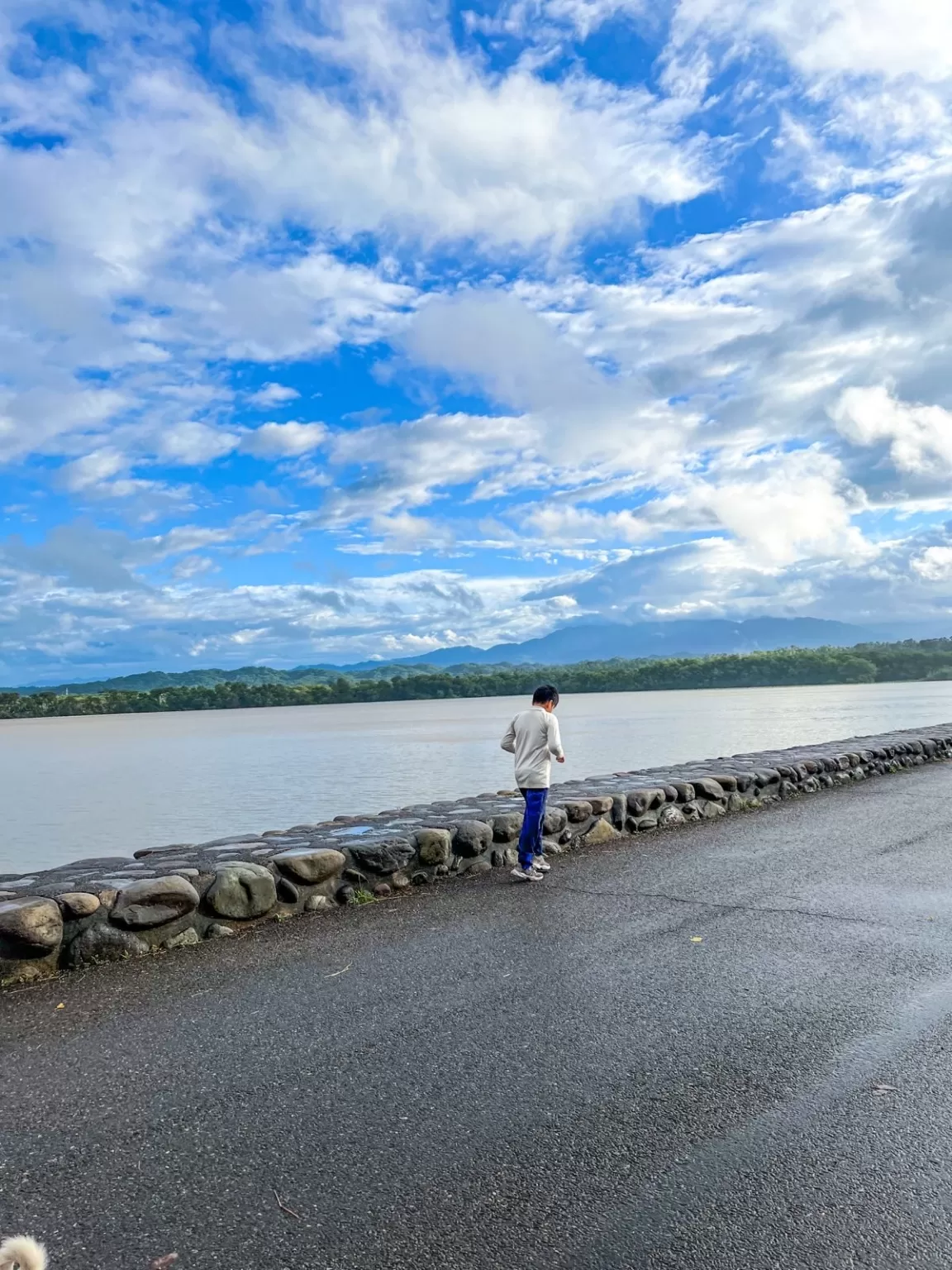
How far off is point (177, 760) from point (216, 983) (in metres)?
45.4

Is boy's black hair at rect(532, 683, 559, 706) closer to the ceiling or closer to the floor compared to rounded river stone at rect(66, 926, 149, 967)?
closer to the ceiling

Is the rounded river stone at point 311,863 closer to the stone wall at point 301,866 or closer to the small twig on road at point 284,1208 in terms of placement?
the stone wall at point 301,866

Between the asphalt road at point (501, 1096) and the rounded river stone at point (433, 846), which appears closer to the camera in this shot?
the asphalt road at point (501, 1096)

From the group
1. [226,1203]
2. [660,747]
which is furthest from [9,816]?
[226,1203]

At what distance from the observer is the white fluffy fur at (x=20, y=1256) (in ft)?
8.10

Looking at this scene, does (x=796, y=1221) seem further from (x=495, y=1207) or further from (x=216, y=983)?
(x=216, y=983)

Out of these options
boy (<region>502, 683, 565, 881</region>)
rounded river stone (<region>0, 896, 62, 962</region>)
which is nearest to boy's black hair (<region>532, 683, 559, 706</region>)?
boy (<region>502, 683, 565, 881</region>)

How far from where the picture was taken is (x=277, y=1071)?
156 inches

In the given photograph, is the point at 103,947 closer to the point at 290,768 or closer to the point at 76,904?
the point at 76,904

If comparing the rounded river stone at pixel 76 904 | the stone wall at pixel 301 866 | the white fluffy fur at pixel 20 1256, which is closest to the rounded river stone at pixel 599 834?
the stone wall at pixel 301 866

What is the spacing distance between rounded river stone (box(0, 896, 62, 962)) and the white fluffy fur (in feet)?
9.79

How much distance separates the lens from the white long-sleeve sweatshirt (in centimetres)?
787

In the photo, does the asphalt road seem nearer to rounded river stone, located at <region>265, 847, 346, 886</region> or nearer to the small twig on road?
the small twig on road

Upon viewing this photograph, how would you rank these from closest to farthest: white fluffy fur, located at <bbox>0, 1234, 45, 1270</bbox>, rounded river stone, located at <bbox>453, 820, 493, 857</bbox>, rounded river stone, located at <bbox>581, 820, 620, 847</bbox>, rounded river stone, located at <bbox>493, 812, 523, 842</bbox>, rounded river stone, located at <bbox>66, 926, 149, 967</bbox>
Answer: white fluffy fur, located at <bbox>0, 1234, 45, 1270</bbox> → rounded river stone, located at <bbox>66, 926, 149, 967</bbox> → rounded river stone, located at <bbox>453, 820, 493, 857</bbox> → rounded river stone, located at <bbox>493, 812, 523, 842</bbox> → rounded river stone, located at <bbox>581, 820, 620, 847</bbox>
